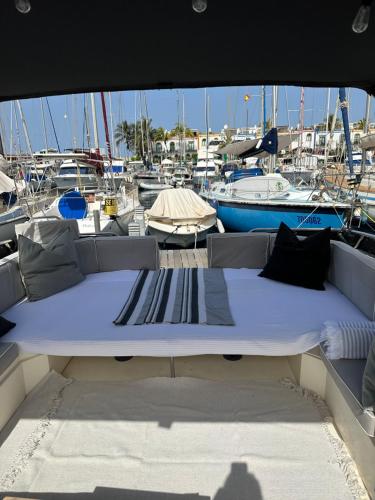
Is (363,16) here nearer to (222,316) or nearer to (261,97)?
(222,316)

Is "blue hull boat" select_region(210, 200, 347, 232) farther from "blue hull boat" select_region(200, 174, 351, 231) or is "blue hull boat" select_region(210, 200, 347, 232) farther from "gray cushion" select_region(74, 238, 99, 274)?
"gray cushion" select_region(74, 238, 99, 274)

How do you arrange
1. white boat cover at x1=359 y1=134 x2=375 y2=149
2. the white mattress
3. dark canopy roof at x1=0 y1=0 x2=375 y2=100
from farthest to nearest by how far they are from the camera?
white boat cover at x1=359 y1=134 x2=375 y2=149 → the white mattress → dark canopy roof at x1=0 y1=0 x2=375 y2=100

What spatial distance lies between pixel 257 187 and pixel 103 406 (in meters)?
6.74

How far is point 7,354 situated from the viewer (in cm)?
175

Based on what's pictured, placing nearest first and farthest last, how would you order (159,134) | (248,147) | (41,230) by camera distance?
(41,230) < (248,147) < (159,134)

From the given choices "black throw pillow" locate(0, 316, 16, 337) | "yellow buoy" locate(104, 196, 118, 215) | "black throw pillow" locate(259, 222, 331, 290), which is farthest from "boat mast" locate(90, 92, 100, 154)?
"black throw pillow" locate(0, 316, 16, 337)

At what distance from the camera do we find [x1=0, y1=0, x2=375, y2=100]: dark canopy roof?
1551 millimetres

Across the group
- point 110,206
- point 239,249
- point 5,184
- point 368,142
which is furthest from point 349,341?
point 110,206

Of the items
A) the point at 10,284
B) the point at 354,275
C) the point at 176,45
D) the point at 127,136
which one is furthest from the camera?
the point at 127,136

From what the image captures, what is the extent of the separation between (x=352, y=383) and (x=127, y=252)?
2.09 metres

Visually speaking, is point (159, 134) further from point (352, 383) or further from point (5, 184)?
point (352, 383)

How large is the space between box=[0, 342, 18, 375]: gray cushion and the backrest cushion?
6.77ft

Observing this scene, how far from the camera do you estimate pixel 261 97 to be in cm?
1107

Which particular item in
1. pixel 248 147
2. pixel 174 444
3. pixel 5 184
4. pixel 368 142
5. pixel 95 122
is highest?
pixel 95 122
